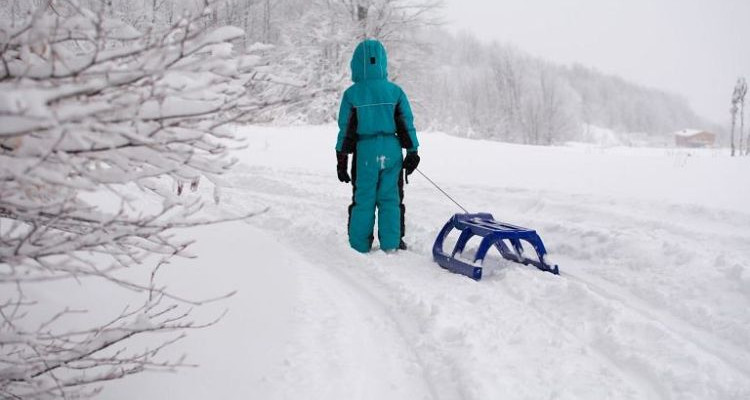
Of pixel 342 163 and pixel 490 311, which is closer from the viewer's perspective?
→ pixel 490 311

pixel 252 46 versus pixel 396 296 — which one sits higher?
pixel 252 46

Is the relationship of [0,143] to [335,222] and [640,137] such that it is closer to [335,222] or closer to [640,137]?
[335,222]

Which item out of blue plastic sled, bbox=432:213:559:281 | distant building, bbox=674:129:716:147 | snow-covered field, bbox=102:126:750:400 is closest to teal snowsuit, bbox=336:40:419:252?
snow-covered field, bbox=102:126:750:400

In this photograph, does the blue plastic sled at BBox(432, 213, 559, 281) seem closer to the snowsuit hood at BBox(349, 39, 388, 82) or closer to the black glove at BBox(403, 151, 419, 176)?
the black glove at BBox(403, 151, 419, 176)

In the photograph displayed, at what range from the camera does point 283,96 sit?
1680 mm

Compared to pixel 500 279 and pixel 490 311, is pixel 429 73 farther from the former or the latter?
pixel 490 311

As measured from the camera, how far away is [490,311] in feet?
9.86

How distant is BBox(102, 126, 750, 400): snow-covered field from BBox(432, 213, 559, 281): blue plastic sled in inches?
5.0

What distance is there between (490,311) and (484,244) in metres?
0.79

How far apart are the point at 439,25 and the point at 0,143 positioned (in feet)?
61.3

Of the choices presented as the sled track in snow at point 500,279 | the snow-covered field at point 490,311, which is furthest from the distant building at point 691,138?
the sled track in snow at point 500,279

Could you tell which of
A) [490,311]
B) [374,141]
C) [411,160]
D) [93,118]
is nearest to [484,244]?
[490,311]

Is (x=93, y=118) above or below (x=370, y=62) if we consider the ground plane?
below

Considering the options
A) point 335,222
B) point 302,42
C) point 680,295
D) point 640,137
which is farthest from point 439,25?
point 640,137
